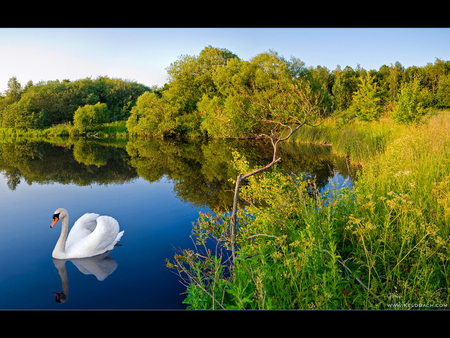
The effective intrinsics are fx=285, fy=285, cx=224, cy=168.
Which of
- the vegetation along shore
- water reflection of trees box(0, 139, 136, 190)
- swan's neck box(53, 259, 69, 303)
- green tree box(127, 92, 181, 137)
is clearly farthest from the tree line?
swan's neck box(53, 259, 69, 303)

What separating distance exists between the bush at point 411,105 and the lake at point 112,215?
104 inches

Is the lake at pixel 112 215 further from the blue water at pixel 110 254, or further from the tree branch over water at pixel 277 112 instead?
the tree branch over water at pixel 277 112

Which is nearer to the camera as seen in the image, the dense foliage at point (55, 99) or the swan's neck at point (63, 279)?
the swan's neck at point (63, 279)

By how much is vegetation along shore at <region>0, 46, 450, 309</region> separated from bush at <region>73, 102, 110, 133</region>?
5.3 inches

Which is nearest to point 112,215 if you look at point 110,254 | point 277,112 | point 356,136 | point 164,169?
point 110,254

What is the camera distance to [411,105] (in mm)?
10078

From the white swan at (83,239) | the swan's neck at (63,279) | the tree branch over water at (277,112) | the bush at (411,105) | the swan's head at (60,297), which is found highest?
the bush at (411,105)

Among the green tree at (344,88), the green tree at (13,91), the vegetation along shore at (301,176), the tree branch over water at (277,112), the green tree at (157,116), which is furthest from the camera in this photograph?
the green tree at (157,116)

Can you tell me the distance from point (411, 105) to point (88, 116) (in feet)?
88.7

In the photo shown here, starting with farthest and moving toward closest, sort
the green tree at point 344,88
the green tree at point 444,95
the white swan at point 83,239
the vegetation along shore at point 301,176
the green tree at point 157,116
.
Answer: the green tree at point 157,116
the green tree at point 344,88
the green tree at point 444,95
the white swan at point 83,239
the vegetation along shore at point 301,176

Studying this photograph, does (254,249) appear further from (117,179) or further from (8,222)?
(117,179)

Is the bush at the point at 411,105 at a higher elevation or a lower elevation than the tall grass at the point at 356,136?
higher

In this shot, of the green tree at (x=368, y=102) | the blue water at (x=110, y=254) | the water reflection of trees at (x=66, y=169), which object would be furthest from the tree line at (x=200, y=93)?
the blue water at (x=110, y=254)

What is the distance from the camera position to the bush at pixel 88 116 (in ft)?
89.4
